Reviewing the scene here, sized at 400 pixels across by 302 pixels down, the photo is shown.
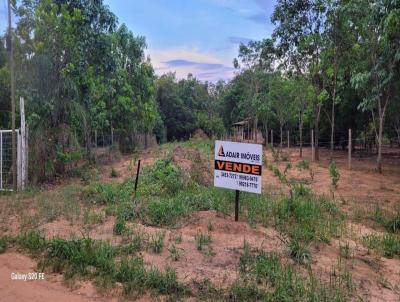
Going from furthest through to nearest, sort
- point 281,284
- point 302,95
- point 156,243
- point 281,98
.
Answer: point 281,98, point 302,95, point 156,243, point 281,284

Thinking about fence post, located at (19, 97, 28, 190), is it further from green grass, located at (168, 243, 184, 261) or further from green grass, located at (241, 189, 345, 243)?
green grass, located at (168, 243, 184, 261)

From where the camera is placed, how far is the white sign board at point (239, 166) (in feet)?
18.7

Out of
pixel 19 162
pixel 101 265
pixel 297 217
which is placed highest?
pixel 19 162

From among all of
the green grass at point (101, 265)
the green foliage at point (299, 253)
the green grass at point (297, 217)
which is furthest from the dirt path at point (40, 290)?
the green grass at point (297, 217)

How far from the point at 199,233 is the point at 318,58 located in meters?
16.0

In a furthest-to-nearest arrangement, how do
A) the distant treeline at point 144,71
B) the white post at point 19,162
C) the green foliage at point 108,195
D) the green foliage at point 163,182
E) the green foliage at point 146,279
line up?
1. the distant treeline at point 144,71
2. the white post at point 19,162
3. the green foliage at point 163,182
4. the green foliage at point 108,195
5. the green foliage at point 146,279

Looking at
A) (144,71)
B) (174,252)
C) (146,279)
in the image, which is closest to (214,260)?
(174,252)

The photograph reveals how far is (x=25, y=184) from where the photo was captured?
10.1 metres

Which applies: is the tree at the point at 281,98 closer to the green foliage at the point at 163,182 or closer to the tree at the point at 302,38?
the tree at the point at 302,38

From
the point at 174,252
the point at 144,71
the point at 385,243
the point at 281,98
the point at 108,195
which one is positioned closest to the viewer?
the point at 174,252

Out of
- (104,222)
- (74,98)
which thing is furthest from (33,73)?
(104,222)

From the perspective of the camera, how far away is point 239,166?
19.2 ft

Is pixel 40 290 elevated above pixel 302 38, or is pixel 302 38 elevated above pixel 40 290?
pixel 302 38

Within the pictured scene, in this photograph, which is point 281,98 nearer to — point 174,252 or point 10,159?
point 10,159
